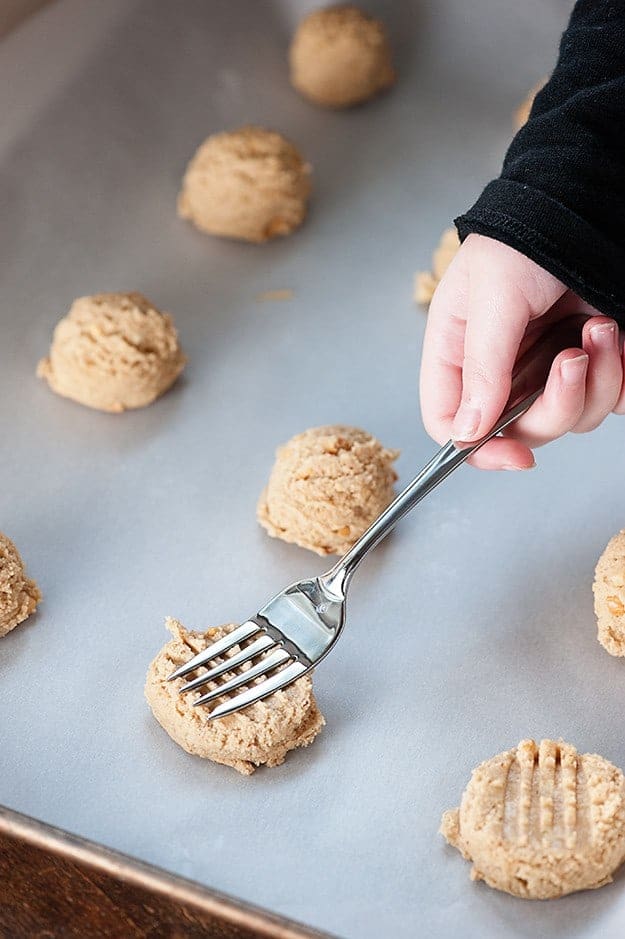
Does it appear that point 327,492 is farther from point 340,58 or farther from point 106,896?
point 340,58

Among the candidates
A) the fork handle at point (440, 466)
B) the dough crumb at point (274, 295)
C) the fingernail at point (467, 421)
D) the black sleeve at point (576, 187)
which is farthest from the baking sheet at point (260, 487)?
the black sleeve at point (576, 187)

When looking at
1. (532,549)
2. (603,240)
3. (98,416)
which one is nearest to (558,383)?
(603,240)

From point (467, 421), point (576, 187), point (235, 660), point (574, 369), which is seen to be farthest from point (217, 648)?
point (576, 187)

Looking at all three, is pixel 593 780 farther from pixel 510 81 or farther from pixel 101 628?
pixel 510 81

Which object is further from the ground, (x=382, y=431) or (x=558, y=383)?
(x=558, y=383)

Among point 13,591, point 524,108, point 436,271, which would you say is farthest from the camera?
point 524,108

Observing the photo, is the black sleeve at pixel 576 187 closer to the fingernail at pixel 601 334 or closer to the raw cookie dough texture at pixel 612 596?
the fingernail at pixel 601 334
